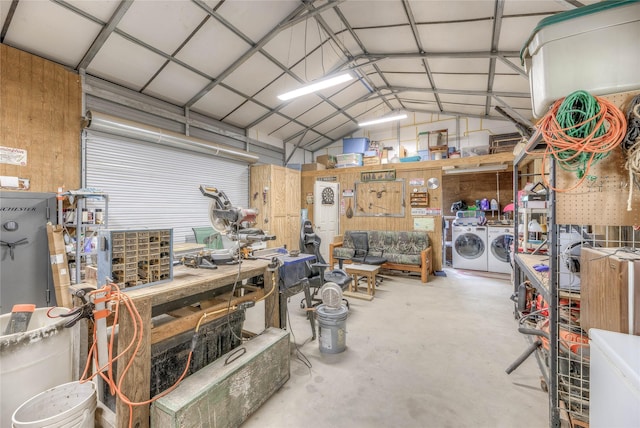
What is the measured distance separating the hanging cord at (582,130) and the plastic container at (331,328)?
1940 mm

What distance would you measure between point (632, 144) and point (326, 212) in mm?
5690

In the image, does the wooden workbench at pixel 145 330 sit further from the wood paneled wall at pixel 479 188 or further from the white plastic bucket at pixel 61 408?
the wood paneled wall at pixel 479 188

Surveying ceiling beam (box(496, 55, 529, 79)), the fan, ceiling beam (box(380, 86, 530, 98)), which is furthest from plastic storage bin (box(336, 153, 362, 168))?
the fan

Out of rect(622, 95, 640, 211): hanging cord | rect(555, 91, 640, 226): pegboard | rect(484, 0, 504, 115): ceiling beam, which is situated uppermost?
rect(484, 0, 504, 115): ceiling beam

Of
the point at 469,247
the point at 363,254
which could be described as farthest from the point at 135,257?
the point at 469,247

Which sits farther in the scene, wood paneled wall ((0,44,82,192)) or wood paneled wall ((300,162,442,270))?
wood paneled wall ((300,162,442,270))

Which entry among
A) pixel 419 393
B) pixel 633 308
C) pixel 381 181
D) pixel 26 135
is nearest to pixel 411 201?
pixel 381 181

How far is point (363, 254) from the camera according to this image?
17.6ft

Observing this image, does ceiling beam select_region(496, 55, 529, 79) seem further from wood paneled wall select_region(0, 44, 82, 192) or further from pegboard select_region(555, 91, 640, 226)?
wood paneled wall select_region(0, 44, 82, 192)

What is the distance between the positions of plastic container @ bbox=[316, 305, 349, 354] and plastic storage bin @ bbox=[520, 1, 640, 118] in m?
2.15

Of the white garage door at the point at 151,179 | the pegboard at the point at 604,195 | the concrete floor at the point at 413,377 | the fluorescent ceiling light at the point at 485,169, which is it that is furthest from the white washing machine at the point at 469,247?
the white garage door at the point at 151,179

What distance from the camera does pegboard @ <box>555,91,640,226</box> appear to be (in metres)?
1.28

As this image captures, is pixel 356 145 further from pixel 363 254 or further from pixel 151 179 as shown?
pixel 151 179

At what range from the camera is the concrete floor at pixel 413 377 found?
174cm
